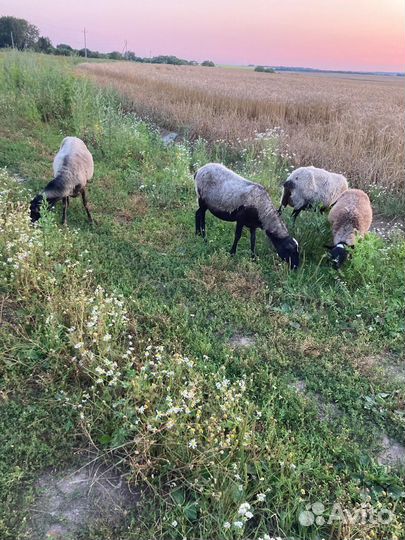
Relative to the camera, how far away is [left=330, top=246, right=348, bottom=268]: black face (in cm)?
600

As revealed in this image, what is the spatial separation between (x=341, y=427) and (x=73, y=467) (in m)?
2.36

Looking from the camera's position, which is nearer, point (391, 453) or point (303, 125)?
point (391, 453)

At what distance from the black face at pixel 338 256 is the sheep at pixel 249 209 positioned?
53 centimetres

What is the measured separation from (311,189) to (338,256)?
6.41 feet

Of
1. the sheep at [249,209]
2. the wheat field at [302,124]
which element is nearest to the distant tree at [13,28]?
the wheat field at [302,124]

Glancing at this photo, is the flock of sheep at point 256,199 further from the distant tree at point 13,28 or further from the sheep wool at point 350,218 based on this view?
the distant tree at point 13,28

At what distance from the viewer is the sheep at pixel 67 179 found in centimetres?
662

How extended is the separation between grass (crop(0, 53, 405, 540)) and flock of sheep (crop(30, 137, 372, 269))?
0.34 metres

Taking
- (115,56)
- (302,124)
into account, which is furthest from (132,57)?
(302,124)

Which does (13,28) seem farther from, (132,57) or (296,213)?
(296,213)

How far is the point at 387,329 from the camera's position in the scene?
5.10 meters

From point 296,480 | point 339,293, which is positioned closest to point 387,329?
point 339,293

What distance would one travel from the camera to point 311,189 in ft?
24.6

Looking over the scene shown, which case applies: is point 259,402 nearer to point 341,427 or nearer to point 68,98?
point 341,427
